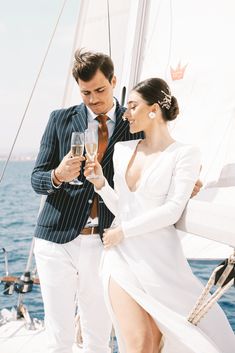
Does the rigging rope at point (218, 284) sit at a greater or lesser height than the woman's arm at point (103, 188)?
lesser

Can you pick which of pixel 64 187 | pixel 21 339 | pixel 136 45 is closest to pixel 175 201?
pixel 64 187

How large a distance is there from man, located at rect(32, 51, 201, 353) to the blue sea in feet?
24.7

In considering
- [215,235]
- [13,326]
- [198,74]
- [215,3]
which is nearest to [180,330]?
[215,235]

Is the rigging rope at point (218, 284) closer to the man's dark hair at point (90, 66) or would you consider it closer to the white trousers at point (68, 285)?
the white trousers at point (68, 285)

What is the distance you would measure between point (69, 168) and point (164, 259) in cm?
59

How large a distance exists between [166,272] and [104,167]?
2.31ft

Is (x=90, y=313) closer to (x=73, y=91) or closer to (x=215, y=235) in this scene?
(x=215, y=235)

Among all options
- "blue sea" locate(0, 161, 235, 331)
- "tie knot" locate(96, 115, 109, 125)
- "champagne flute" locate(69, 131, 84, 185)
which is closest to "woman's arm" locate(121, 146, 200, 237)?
"champagne flute" locate(69, 131, 84, 185)

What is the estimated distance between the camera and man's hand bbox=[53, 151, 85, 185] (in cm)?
215

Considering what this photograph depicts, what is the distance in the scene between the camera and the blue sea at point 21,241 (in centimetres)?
1179

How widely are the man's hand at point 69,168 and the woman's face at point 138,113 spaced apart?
0.28 metres

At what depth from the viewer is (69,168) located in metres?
2.18

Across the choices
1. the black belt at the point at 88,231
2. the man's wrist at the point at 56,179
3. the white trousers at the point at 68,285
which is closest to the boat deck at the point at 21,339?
the white trousers at the point at 68,285

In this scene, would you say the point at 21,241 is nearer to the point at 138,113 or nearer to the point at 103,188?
the point at 103,188
